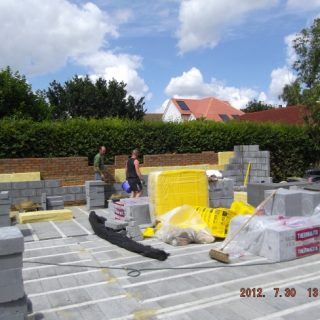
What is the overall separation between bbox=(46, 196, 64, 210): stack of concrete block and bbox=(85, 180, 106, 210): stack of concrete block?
850 millimetres

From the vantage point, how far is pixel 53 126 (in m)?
14.5

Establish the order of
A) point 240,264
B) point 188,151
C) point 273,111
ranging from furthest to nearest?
point 273,111
point 188,151
point 240,264

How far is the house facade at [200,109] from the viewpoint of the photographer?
5678 cm

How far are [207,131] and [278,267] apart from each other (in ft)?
38.7

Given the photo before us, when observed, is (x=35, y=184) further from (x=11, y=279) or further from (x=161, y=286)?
(x=11, y=279)

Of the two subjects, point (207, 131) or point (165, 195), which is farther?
point (207, 131)

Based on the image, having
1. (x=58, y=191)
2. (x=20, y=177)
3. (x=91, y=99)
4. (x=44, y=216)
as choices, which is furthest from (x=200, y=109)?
(x=44, y=216)

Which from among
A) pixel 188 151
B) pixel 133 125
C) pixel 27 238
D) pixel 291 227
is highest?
pixel 133 125

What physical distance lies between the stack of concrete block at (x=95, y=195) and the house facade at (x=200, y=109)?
43370 mm

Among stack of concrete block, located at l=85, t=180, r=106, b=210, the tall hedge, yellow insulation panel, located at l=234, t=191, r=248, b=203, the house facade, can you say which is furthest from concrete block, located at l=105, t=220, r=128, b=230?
the house facade

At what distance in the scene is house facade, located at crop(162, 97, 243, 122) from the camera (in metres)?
56.8

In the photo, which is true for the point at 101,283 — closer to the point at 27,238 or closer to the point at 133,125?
the point at 27,238

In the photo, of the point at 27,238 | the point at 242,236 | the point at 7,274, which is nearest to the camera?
the point at 7,274

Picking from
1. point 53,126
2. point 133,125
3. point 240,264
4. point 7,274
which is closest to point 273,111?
point 133,125
